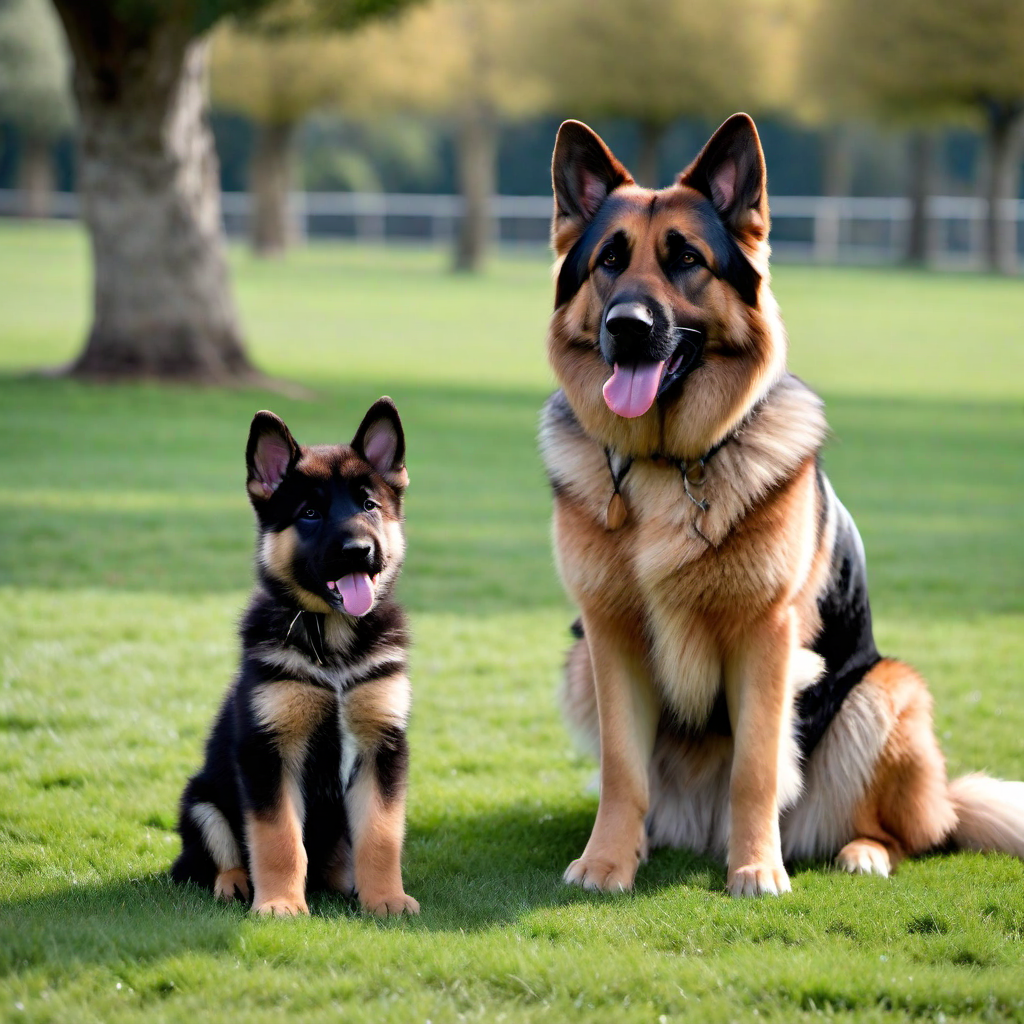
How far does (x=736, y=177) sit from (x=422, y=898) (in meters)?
2.66

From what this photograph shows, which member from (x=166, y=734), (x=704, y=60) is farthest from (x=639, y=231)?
(x=704, y=60)

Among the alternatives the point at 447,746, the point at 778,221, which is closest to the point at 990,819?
the point at 447,746

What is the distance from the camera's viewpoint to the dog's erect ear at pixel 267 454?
4.44m

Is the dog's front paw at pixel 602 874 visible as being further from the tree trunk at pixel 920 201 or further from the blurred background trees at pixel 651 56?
the tree trunk at pixel 920 201

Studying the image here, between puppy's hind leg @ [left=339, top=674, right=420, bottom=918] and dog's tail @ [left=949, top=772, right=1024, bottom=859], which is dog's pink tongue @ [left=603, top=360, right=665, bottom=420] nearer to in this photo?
puppy's hind leg @ [left=339, top=674, right=420, bottom=918]

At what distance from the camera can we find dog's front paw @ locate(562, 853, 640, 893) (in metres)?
4.64

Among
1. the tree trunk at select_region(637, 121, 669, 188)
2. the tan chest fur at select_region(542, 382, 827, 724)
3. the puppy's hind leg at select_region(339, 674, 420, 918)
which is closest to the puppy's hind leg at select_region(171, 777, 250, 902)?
the puppy's hind leg at select_region(339, 674, 420, 918)

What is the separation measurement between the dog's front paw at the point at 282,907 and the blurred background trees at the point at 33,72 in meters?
56.1

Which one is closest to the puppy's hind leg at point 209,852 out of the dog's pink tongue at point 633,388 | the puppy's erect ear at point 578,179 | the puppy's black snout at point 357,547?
the puppy's black snout at point 357,547

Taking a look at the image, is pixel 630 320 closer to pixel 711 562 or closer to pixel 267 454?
pixel 711 562

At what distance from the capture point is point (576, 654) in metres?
5.40

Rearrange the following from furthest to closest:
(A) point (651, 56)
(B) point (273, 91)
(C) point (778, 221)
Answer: (C) point (778, 221) < (A) point (651, 56) < (B) point (273, 91)

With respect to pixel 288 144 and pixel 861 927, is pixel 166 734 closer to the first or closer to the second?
pixel 861 927

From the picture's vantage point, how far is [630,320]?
4.38m
